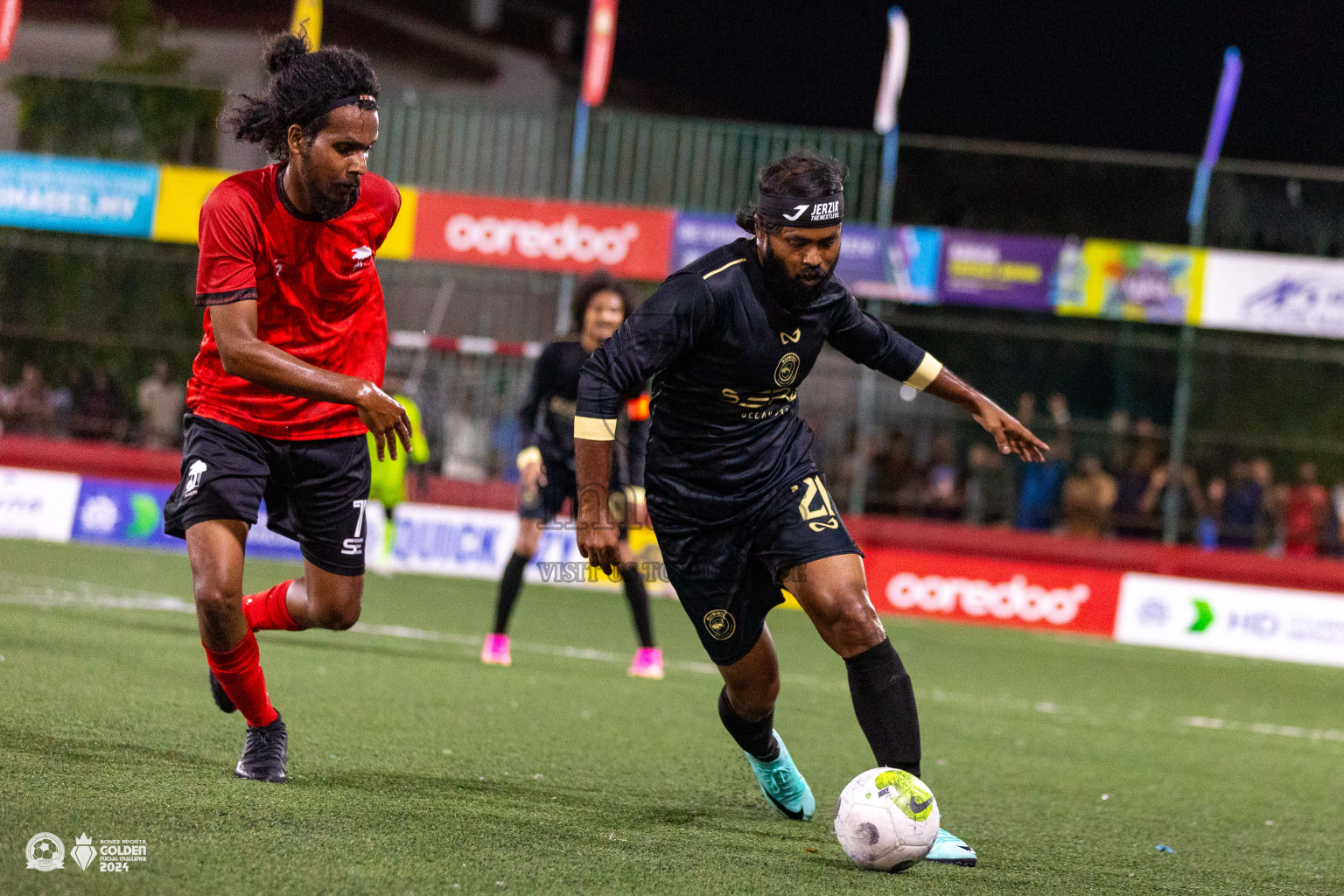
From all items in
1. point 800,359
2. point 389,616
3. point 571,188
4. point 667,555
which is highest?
point 571,188

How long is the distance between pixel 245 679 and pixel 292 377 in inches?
41.6

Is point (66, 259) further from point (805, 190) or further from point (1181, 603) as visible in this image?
point (805, 190)

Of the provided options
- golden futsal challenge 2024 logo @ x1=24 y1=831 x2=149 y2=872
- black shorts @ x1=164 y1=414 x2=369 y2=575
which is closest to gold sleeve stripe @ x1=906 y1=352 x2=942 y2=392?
black shorts @ x1=164 y1=414 x2=369 y2=575

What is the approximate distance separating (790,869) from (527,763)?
175cm

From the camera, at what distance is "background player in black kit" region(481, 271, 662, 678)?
8.24m

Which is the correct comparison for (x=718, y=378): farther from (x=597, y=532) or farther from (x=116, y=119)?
(x=116, y=119)

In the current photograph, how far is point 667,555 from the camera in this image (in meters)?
4.65

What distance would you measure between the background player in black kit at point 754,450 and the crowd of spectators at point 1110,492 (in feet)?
37.4

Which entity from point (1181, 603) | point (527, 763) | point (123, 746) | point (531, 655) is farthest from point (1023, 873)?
point (1181, 603)

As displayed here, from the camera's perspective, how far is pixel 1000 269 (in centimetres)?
1642

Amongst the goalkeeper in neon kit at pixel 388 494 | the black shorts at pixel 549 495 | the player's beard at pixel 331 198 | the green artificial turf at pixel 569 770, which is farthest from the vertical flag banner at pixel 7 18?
Result: the player's beard at pixel 331 198

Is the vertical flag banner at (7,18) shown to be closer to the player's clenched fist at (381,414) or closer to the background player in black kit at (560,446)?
the background player in black kit at (560,446)

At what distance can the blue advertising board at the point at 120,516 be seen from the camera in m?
15.1

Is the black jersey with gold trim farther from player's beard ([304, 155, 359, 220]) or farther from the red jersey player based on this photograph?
player's beard ([304, 155, 359, 220])
